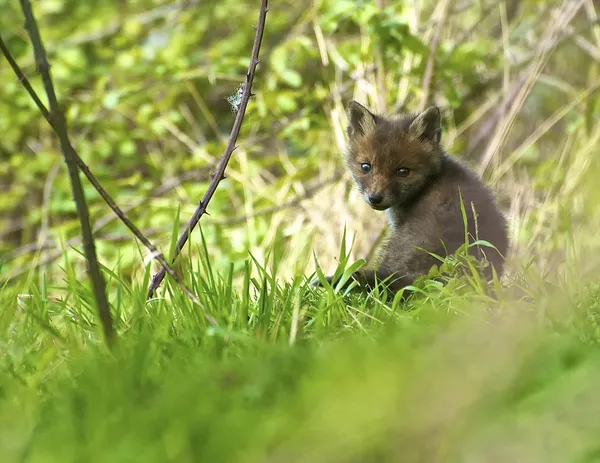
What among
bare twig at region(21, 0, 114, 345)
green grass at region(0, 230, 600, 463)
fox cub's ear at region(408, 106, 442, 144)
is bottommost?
green grass at region(0, 230, 600, 463)

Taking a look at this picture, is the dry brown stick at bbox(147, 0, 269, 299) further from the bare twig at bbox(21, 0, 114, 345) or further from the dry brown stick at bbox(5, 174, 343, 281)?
the dry brown stick at bbox(5, 174, 343, 281)

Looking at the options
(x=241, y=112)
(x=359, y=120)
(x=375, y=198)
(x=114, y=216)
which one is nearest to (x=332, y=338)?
(x=241, y=112)

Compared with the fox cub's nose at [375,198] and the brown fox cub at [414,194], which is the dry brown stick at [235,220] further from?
the fox cub's nose at [375,198]

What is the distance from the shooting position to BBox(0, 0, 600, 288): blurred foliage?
231 inches

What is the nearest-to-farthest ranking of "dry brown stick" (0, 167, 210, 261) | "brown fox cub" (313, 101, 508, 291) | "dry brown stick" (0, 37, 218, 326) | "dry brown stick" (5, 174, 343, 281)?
1. "dry brown stick" (0, 37, 218, 326)
2. "brown fox cub" (313, 101, 508, 291)
3. "dry brown stick" (5, 174, 343, 281)
4. "dry brown stick" (0, 167, 210, 261)

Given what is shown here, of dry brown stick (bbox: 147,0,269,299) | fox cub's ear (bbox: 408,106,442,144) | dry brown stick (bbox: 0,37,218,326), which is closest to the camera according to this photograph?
dry brown stick (bbox: 0,37,218,326)

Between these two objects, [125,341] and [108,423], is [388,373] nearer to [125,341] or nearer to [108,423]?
[108,423]

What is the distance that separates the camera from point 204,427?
1547 mm

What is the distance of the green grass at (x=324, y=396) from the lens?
1432 mm

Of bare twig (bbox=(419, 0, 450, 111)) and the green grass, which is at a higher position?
bare twig (bbox=(419, 0, 450, 111))

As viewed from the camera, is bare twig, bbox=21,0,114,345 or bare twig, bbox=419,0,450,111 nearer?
bare twig, bbox=21,0,114,345

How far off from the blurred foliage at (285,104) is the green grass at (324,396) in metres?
3.19

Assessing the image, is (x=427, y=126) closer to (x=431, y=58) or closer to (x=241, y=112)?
(x=241, y=112)

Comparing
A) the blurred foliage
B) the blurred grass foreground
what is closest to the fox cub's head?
the blurred grass foreground
